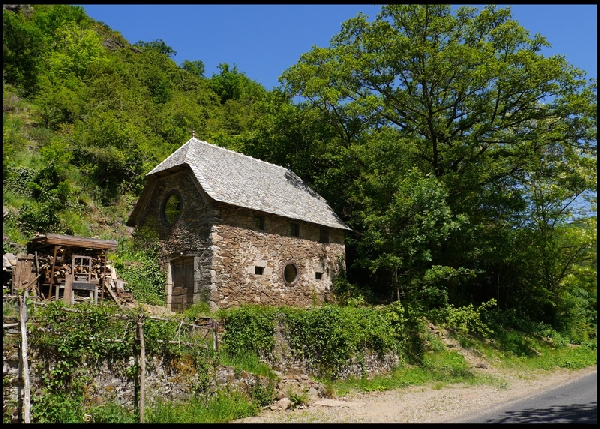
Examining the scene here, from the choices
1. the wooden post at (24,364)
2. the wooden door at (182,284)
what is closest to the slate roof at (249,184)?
the wooden door at (182,284)

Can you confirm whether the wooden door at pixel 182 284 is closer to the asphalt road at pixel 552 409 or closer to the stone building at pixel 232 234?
the stone building at pixel 232 234

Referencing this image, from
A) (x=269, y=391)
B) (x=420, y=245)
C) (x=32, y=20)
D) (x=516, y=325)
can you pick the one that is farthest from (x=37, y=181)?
(x=32, y=20)

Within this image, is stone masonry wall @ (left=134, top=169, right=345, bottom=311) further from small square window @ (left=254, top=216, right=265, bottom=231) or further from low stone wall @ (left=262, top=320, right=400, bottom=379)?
low stone wall @ (left=262, top=320, right=400, bottom=379)

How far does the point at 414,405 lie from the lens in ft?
43.1

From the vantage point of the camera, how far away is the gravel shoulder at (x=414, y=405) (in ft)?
37.5

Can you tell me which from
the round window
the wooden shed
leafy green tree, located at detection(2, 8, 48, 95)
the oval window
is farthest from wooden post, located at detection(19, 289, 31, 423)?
leafy green tree, located at detection(2, 8, 48, 95)

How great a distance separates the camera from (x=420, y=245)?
21.5 m

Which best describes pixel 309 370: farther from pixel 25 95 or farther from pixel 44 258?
pixel 25 95

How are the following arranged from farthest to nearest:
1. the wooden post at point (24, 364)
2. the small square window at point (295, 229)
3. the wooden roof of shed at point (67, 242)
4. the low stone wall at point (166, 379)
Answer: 1. the small square window at point (295, 229)
2. the wooden roof of shed at point (67, 242)
3. the low stone wall at point (166, 379)
4. the wooden post at point (24, 364)

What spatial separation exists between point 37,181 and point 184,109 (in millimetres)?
21571

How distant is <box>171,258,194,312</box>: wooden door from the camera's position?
62.2ft

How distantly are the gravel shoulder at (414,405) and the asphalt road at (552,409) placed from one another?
0.56 meters

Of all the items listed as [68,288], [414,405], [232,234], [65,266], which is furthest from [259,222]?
[414,405]

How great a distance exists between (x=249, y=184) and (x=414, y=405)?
1216 centimetres
